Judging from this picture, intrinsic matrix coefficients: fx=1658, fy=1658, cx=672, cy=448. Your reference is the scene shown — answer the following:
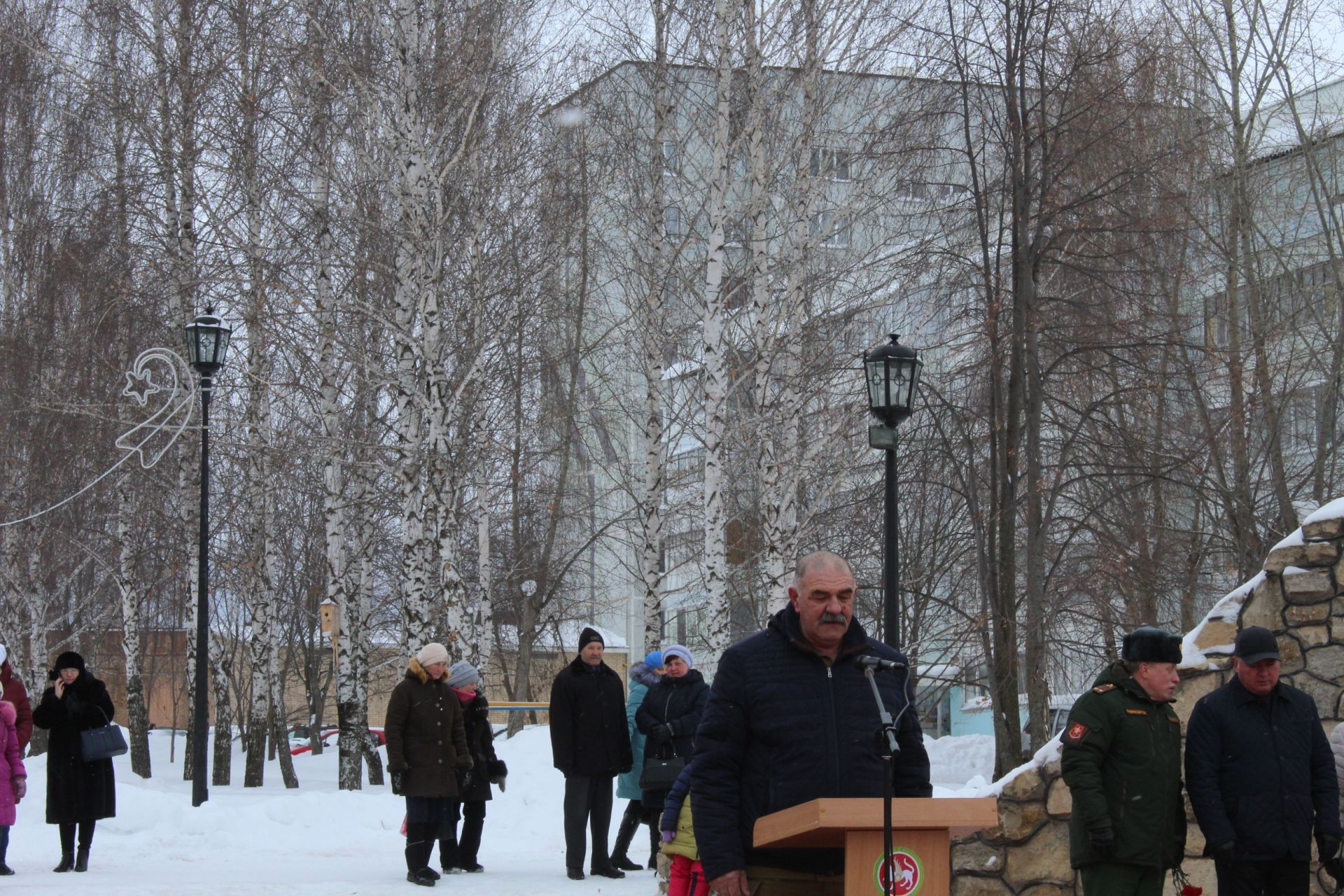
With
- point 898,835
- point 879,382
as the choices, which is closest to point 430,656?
point 879,382

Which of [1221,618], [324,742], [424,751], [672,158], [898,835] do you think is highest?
[672,158]

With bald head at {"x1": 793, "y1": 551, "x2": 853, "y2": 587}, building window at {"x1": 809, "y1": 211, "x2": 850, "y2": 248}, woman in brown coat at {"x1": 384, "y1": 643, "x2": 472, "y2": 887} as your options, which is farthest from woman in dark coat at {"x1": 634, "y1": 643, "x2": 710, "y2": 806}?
building window at {"x1": 809, "y1": 211, "x2": 850, "y2": 248}

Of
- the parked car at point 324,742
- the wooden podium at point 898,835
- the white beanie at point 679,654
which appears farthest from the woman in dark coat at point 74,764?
the parked car at point 324,742

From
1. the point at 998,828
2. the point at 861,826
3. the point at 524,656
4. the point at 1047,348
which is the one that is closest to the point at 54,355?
the point at 524,656

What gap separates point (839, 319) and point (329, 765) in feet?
60.7

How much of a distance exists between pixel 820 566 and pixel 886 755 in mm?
664

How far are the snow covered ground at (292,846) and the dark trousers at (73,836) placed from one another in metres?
0.22

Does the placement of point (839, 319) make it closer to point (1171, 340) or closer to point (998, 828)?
point (1171, 340)

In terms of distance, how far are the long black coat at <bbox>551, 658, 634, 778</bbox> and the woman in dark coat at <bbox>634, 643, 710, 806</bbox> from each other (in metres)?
0.34

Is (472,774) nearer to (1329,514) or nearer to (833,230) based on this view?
(1329,514)

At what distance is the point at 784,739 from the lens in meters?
5.21

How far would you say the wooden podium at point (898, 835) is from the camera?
188 inches

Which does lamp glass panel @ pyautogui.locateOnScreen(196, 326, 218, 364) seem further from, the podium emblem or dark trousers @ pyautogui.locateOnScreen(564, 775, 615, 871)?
the podium emblem

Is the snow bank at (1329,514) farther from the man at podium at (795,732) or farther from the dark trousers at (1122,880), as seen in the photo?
the man at podium at (795,732)
